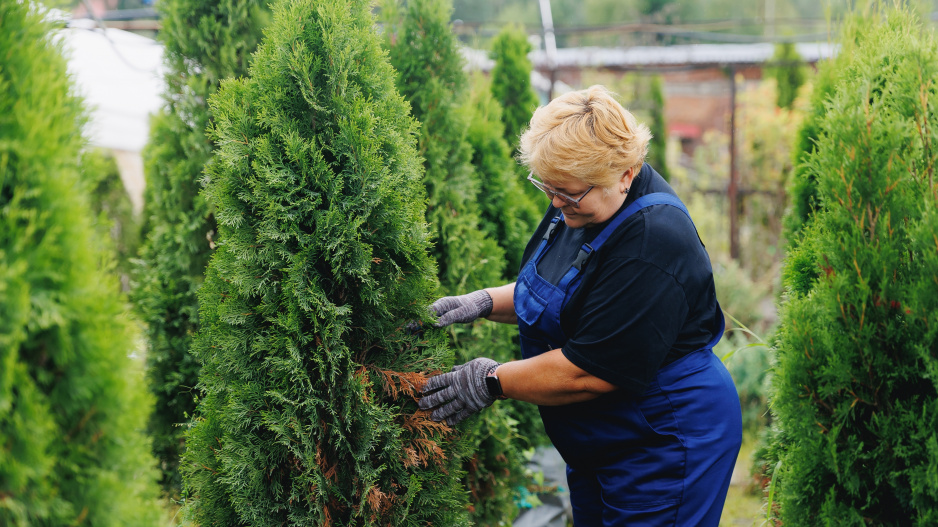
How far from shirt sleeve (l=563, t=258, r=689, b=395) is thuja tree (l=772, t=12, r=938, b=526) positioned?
40 cm

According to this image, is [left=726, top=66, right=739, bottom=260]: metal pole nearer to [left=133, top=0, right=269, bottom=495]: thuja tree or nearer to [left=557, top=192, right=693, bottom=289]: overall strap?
[left=133, top=0, right=269, bottom=495]: thuja tree

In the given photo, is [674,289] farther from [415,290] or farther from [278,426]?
[278,426]

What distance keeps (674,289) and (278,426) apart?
1.40 meters

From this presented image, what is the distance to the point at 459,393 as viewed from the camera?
2.33 meters

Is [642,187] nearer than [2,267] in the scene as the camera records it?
No

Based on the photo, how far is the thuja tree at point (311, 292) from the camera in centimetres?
210

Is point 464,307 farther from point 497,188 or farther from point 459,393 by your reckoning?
point 497,188

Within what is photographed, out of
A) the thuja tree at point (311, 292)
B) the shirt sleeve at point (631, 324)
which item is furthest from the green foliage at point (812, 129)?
the thuja tree at point (311, 292)

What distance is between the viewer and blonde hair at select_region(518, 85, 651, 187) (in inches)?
85.4

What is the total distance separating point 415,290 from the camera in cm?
232

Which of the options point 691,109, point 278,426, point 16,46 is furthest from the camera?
point 691,109

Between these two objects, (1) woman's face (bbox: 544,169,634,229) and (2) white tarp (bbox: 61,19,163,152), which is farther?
(2) white tarp (bbox: 61,19,163,152)

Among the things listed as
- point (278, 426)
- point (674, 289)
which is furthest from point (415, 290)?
point (674, 289)

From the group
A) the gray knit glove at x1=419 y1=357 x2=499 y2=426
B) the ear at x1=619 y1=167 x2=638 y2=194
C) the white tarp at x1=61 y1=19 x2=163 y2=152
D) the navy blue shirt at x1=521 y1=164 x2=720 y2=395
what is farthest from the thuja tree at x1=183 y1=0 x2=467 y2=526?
the white tarp at x1=61 y1=19 x2=163 y2=152
